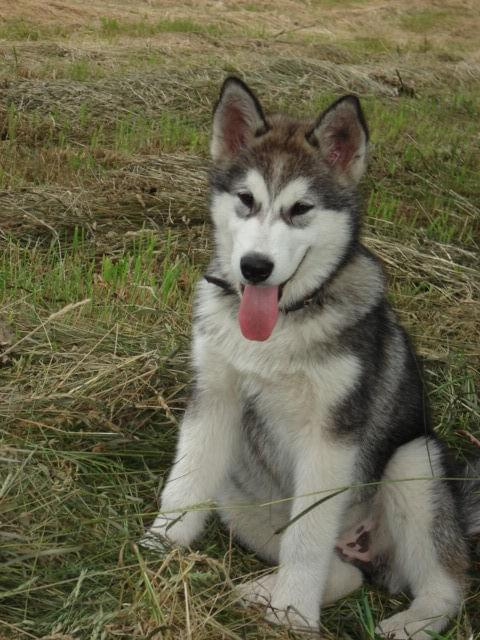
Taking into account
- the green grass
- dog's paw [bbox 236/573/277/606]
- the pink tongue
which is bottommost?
the green grass

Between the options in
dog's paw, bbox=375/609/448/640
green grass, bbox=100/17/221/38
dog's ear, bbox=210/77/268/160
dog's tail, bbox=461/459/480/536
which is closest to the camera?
dog's paw, bbox=375/609/448/640

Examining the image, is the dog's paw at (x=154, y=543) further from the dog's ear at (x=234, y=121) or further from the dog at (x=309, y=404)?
the dog's ear at (x=234, y=121)

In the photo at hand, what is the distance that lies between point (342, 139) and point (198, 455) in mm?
1381

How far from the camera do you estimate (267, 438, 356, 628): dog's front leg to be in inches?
122

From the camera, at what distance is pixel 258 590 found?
10.5 feet

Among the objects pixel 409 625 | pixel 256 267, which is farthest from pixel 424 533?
pixel 256 267

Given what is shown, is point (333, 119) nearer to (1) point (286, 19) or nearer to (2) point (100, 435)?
(2) point (100, 435)

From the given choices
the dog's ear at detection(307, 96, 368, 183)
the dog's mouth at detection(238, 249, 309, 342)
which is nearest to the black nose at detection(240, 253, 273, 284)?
the dog's mouth at detection(238, 249, 309, 342)

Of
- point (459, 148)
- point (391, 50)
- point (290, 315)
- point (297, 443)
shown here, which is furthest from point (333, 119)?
point (391, 50)

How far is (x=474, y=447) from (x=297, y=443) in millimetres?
1267

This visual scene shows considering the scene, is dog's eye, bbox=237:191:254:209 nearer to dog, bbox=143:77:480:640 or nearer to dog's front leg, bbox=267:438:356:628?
dog, bbox=143:77:480:640

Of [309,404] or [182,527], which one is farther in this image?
[182,527]

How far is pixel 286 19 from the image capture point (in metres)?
24.7

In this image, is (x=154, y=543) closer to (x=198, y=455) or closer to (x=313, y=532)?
(x=198, y=455)
